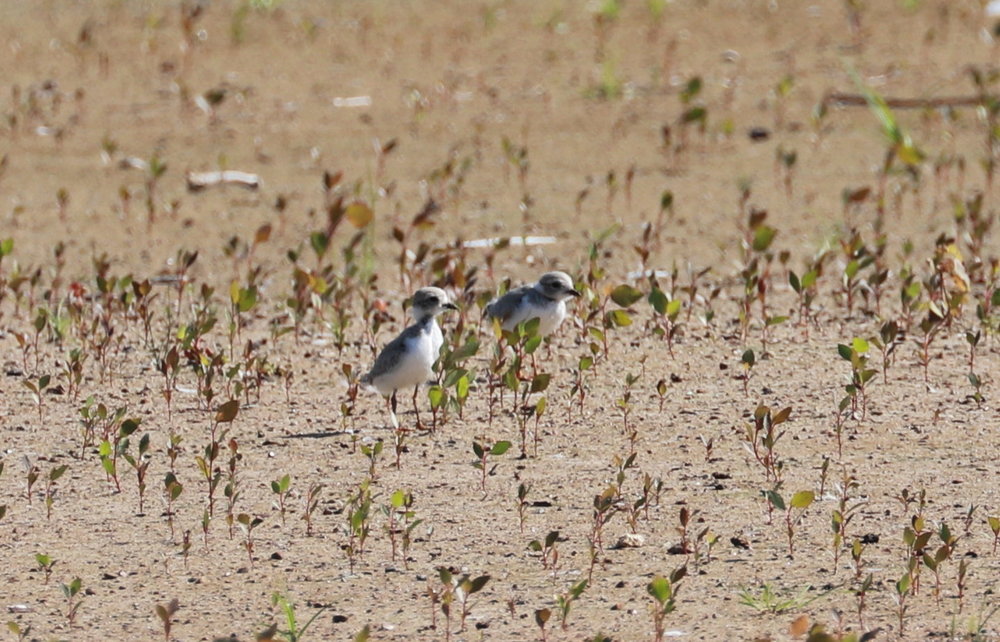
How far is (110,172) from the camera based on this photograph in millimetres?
13680

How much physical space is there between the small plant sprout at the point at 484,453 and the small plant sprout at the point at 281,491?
74 cm

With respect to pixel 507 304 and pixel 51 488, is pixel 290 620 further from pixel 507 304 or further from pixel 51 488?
pixel 507 304

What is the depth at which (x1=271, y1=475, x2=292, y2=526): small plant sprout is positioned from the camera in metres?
6.41

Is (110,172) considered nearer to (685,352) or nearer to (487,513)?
(685,352)

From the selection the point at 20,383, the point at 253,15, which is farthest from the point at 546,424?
the point at 253,15

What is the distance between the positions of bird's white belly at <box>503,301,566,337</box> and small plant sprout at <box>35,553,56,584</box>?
3160mm

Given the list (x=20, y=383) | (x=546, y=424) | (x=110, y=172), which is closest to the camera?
(x=546, y=424)

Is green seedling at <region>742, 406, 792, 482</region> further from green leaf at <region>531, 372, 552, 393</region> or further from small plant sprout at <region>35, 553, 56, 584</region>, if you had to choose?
small plant sprout at <region>35, 553, 56, 584</region>

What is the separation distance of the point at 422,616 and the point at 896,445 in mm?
2560

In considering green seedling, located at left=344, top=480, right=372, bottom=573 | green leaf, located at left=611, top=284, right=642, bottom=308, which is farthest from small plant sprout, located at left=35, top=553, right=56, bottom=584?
green leaf, located at left=611, top=284, right=642, bottom=308

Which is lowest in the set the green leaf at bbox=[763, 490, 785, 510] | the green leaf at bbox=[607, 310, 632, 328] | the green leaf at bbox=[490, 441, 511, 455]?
the green leaf at bbox=[490, 441, 511, 455]

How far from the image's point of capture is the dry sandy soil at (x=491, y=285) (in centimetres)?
604

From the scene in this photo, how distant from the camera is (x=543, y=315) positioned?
347 inches

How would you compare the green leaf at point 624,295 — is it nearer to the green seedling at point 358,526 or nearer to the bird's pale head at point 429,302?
the bird's pale head at point 429,302
